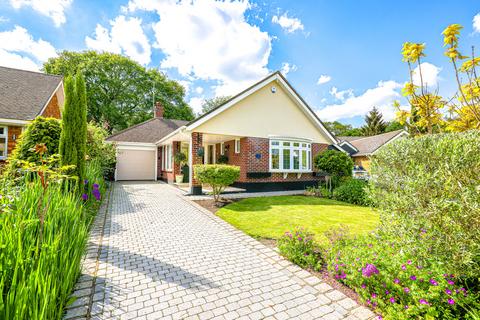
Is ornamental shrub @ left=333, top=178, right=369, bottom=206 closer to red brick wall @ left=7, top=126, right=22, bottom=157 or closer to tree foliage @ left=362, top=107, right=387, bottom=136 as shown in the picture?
red brick wall @ left=7, top=126, right=22, bottom=157

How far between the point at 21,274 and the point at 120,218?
4.75 metres

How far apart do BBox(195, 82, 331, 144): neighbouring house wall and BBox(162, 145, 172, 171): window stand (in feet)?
21.6

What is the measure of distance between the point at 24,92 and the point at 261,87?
14.7m

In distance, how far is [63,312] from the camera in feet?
7.88

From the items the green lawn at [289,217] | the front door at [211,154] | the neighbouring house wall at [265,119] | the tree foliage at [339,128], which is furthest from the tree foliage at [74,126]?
the tree foliage at [339,128]

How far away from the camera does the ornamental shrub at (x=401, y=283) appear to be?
2.20 m

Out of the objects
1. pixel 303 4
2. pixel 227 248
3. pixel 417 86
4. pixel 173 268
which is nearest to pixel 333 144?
pixel 303 4

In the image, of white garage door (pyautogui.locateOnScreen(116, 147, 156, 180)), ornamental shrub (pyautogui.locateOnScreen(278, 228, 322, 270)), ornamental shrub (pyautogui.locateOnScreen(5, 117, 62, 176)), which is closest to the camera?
ornamental shrub (pyautogui.locateOnScreen(278, 228, 322, 270))

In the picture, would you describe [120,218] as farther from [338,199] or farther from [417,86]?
[338,199]

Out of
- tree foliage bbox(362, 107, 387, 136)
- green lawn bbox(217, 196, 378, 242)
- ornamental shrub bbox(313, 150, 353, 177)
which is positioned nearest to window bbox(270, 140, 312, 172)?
ornamental shrub bbox(313, 150, 353, 177)

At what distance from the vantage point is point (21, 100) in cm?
1187

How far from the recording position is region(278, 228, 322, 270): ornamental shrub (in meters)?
3.74

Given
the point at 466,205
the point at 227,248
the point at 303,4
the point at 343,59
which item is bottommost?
the point at 227,248

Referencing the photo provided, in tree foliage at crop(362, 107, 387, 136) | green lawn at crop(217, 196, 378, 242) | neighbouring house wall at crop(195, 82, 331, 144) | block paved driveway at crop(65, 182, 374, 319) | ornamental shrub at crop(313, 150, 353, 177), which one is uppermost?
tree foliage at crop(362, 107, 387, 136)
